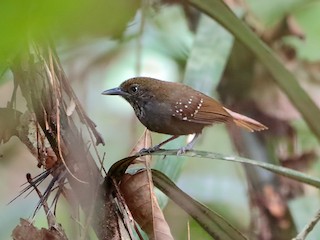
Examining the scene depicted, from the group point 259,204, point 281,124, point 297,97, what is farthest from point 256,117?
point 297,97

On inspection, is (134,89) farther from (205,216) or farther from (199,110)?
(205,216)

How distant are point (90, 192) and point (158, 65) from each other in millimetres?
1980

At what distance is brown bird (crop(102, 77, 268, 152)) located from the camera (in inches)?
62.6

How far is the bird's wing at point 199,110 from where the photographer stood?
1.62 metres

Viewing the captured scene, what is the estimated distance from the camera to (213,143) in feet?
10.7

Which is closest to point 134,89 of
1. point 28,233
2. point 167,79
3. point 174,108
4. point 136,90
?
point 136,90

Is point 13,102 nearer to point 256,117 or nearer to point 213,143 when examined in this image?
point 256,117

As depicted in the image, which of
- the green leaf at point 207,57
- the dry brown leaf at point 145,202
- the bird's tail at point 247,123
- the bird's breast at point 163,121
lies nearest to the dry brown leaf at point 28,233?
the dry brown leaf at point 145,202

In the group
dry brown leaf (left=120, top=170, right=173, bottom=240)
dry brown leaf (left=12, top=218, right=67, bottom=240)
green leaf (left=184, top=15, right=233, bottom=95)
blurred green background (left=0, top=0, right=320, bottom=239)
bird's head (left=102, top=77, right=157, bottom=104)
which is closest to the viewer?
dry brown leaf (left=12, top=218, right=67, bottom=240)

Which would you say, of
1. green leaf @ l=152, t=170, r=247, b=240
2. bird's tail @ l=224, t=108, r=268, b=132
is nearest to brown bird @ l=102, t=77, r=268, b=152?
bird's tail @ l=224, t=108, r=268, b=132

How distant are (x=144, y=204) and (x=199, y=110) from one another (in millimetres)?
633

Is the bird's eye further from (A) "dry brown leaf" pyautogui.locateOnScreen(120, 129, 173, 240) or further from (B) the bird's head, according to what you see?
(A) "dry brown leaf" pyautogui.locateOnScreen(120, 129, 173, 240)

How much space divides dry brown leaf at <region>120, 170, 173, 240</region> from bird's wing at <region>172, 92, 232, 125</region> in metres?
0.56

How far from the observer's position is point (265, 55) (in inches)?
66.1
